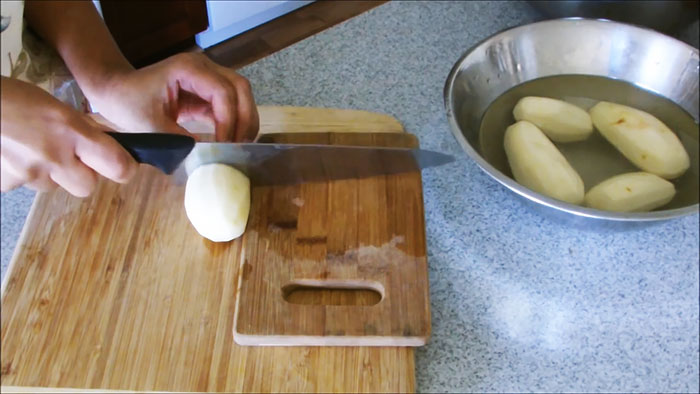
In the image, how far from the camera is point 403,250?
2.44ft

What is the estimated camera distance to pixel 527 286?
764 millimetres

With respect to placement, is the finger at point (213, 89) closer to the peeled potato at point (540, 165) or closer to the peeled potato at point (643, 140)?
the peeled potato at point (540, 165)

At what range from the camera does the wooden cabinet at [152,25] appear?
4.45ft

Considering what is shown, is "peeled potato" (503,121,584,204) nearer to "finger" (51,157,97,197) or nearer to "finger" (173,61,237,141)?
"finger" (173,61,237,141)

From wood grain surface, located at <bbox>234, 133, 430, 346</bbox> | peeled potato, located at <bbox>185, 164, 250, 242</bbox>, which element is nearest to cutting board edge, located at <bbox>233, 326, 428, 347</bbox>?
wood grain surface, located at <bbox>234, 133, 430, 346</bbox>

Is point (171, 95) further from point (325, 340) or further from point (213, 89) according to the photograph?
point (325, 340)

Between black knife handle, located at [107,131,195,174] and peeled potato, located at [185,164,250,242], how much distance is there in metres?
0.05

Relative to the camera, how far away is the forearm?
29.6 inches

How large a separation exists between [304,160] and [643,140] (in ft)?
1.42

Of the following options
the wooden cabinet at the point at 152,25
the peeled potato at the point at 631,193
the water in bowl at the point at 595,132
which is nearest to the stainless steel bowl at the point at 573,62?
the water in bowl at the point at 595,132

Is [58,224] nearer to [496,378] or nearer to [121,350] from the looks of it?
[121,350]

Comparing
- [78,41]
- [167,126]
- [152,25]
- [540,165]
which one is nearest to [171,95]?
[167,126]

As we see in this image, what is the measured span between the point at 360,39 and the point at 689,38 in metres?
0.61

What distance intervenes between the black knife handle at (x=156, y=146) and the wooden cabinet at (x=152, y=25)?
0.79 m
